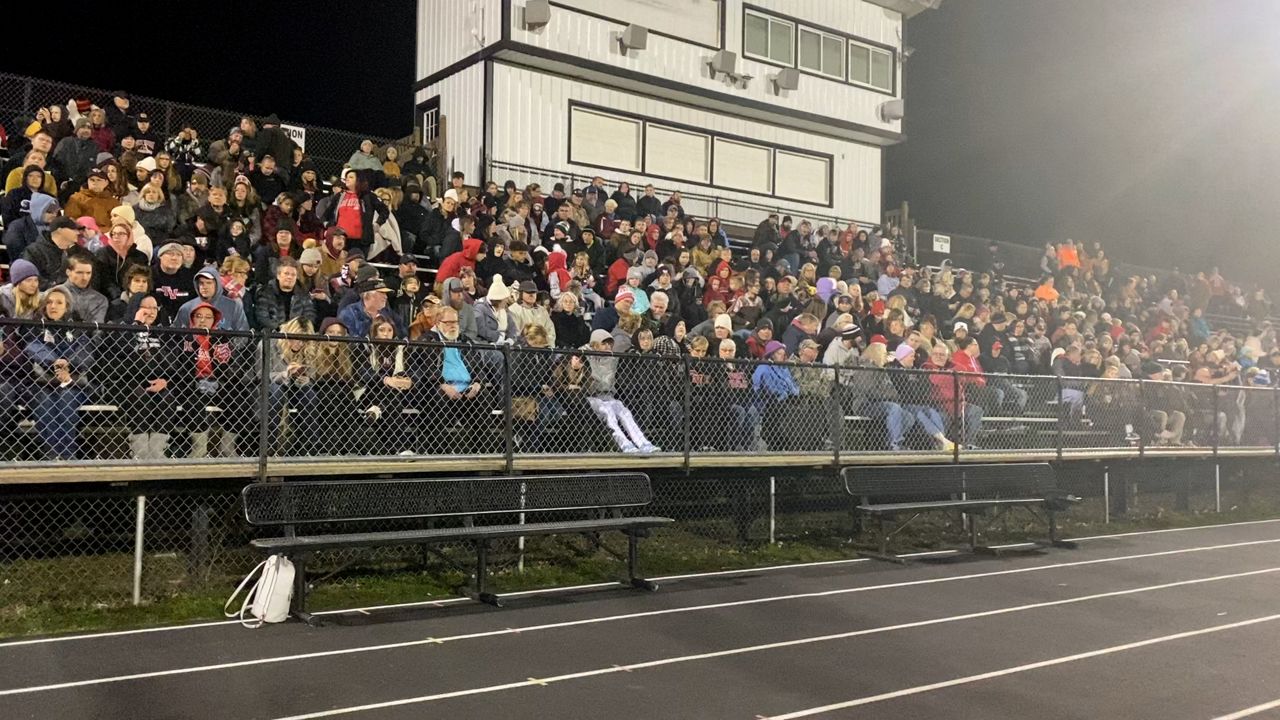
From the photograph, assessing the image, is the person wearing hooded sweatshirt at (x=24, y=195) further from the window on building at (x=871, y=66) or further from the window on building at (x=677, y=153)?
the window on building at (x=871, y=66)

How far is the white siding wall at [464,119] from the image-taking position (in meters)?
18.4

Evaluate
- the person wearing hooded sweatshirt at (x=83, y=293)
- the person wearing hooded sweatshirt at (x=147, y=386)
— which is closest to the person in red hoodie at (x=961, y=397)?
the person wearing hooded sweatshirt at (x=147, y=386)

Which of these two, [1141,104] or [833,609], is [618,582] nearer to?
[833,609]

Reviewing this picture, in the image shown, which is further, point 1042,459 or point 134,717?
point 1042,459

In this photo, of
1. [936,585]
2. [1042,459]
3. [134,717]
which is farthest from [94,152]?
[1042,459]

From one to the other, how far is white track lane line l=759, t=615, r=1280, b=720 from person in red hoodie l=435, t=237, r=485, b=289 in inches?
275

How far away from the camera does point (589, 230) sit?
1493 centimetres

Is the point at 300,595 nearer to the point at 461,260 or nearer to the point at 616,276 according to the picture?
the point at 461,260

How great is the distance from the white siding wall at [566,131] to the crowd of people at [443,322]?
1.95m

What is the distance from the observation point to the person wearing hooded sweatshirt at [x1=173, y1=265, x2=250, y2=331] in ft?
28.3

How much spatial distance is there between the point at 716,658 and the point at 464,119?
13.8m

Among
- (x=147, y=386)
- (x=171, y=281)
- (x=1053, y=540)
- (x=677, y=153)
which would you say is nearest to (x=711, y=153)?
(x=677, y=153)

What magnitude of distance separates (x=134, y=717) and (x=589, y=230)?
10304mm

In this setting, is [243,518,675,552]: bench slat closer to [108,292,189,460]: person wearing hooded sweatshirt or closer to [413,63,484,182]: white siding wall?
[108,292,189,460]: person wearing hooded sweatshirt
